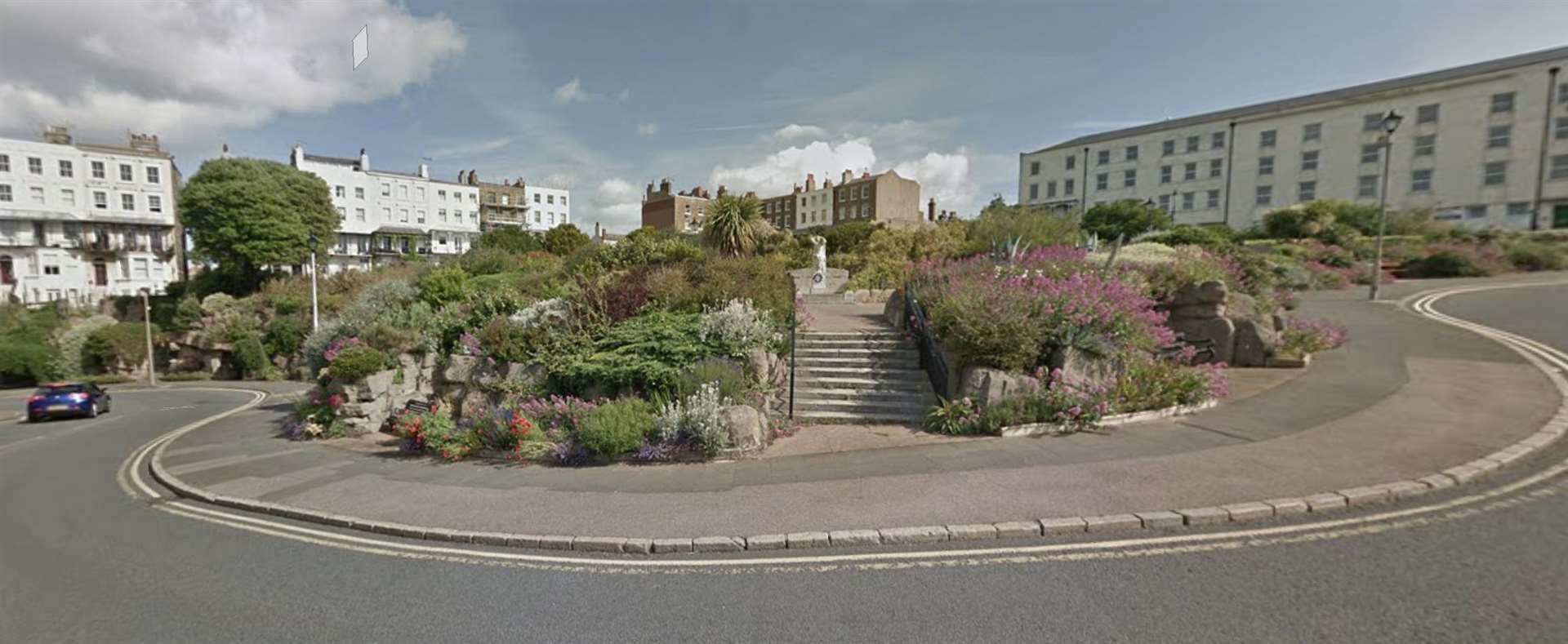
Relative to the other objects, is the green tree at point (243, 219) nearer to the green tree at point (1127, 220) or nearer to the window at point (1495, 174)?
the green tree at point (1127, 220)

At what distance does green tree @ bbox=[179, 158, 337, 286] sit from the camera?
36.3 meters

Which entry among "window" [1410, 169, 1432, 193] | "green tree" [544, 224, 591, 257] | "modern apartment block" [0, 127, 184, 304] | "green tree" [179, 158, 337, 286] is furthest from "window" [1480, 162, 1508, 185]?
"modern apartment block" [0, 127, 184, 304]

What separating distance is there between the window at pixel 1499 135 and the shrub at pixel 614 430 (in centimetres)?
5940

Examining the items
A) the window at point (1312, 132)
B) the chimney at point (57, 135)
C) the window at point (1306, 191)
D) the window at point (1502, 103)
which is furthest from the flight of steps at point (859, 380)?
the chimney at point (57, 135)

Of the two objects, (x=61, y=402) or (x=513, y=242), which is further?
(x=513, y=242)

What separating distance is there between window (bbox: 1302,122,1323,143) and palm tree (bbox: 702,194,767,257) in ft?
164

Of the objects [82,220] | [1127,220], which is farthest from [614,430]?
[82,220]

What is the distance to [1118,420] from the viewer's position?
7.17 metres

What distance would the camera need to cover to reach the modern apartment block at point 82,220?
42.8 meters

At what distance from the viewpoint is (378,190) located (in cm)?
5959

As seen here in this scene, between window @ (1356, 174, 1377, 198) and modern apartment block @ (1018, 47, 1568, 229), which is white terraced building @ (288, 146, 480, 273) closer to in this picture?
modern apartment block @ (1018, 47, 1568, 229)

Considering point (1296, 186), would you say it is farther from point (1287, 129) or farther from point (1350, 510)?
point (1350, 510)

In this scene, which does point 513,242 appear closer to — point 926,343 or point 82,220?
point 926,343

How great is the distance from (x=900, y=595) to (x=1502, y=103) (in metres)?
60.6
